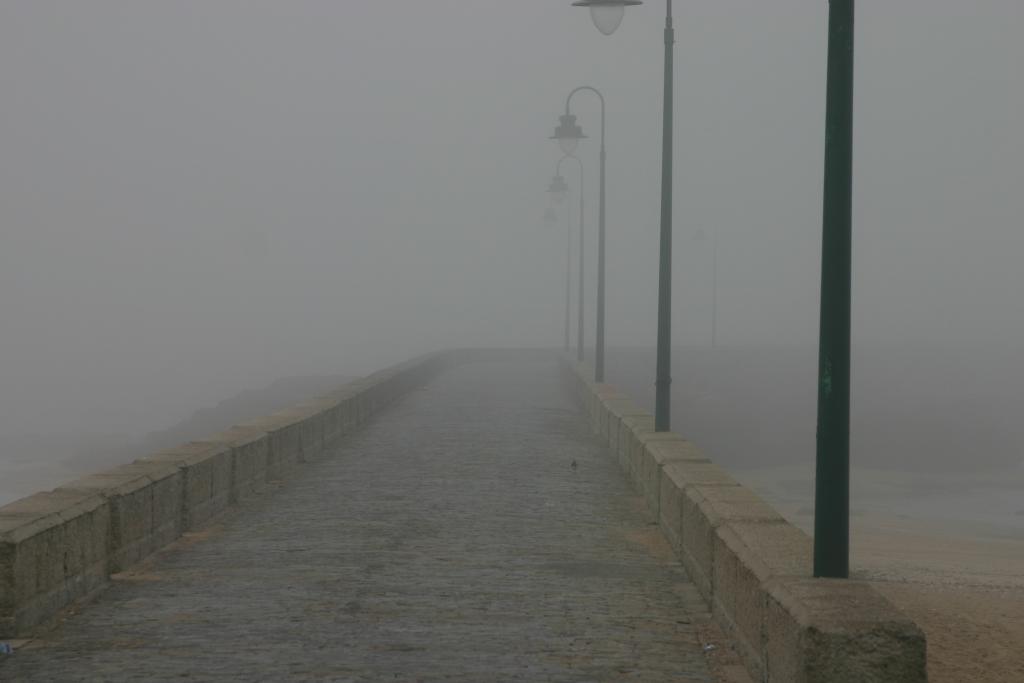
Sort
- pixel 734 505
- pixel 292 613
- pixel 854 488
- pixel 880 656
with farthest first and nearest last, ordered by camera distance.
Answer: pixel 854 488
pixel 734 505
pixel 292 613
pixel 880 656

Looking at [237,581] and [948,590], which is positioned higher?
[237,581]

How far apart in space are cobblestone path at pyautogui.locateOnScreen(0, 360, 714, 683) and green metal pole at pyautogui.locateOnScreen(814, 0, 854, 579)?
3.86 feet

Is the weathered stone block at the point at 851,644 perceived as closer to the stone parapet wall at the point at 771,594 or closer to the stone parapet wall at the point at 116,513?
the stone parapet wall at the point at 771,594

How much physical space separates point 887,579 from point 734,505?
7093 millimetres

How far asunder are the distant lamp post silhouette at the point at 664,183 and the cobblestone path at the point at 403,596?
185 centimetres

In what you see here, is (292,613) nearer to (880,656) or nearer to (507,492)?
(880,656)

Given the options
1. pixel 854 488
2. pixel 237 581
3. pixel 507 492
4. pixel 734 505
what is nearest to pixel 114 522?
pixel 237 581

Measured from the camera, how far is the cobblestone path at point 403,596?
7.75 meters

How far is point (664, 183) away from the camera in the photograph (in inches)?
719

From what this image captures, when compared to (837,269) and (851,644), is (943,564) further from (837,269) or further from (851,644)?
(851,644)

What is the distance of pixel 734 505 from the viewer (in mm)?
9867

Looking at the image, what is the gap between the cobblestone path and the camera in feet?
25.4

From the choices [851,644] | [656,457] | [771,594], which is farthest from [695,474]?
[851,644]

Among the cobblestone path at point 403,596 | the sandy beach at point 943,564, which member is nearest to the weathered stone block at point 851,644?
the cobblestone path at point 403,596
